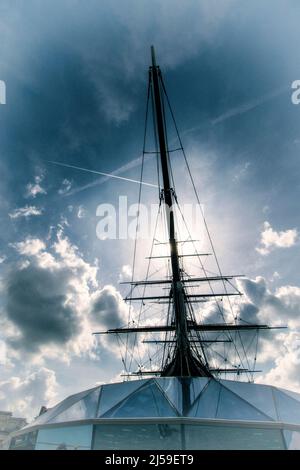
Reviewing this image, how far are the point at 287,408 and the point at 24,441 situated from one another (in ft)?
33.1

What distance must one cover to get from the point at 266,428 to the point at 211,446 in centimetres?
180

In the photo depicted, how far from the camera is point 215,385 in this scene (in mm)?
11516

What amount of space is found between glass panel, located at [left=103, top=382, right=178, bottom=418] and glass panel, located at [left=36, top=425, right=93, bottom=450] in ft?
2.59

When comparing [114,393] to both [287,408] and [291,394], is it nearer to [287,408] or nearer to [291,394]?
[287,408]

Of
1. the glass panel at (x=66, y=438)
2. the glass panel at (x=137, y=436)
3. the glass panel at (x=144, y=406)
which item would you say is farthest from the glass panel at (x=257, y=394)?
the glass panel at (x=66, y=438)

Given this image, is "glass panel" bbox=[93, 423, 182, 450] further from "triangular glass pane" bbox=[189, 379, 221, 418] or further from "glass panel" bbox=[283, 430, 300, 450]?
"glass panel" bbox=[283, 430, 300, 450]

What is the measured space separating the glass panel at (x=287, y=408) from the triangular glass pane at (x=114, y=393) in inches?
198

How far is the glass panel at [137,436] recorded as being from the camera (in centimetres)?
791

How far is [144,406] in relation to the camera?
30.9 feet

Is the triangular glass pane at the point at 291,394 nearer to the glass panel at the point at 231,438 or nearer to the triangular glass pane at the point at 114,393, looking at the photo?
the glass panel at the point at 231,438

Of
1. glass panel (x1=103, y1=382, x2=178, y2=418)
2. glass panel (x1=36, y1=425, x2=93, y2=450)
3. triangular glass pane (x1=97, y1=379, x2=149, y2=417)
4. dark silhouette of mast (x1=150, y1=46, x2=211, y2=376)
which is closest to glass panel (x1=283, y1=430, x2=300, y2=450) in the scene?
glass panel (x1=103, y1=382, x2=178, y2=418)

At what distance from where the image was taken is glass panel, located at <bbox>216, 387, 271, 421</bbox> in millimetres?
8781
